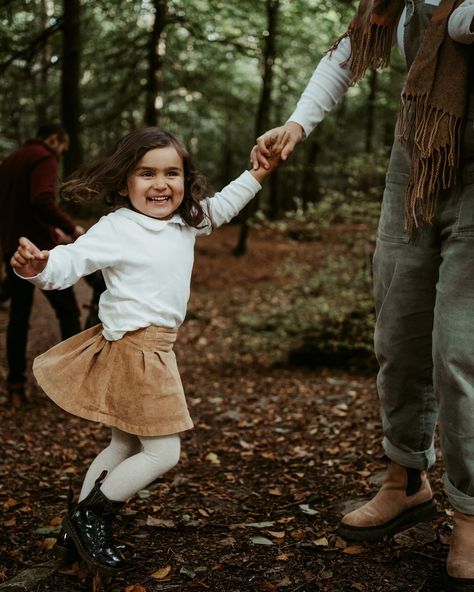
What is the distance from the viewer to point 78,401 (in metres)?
2.47

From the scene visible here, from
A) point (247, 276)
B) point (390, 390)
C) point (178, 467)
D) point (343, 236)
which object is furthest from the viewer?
point (247, 276)

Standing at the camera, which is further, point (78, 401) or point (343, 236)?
point (343, 236)

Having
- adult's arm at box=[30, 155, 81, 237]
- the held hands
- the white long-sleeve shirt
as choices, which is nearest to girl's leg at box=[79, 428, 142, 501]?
the held hands

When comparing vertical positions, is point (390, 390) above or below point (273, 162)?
below

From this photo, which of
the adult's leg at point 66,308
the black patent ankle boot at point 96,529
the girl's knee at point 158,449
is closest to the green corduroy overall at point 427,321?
the girl's knee at point 158,449

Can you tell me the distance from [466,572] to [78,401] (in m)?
1.50

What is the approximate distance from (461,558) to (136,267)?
154 cm

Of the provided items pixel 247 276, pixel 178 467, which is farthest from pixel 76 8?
pixel 178 467

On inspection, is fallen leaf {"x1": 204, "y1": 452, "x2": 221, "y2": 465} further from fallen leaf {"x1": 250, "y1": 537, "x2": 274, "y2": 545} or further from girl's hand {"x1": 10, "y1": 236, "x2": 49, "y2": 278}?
girl's hand {"x1": 10, "y1": 236, "x2": 49, "y2": 278}

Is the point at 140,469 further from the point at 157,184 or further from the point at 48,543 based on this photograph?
the point at 157,184

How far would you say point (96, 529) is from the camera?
8.08ft

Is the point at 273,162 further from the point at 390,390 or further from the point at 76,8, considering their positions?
the point at 76,8

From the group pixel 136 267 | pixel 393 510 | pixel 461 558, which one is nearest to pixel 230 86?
pixel 136 267

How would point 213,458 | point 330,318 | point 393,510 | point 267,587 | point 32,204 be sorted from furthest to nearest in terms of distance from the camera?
1. point 330,318
2. point 32,204
3. point 213,458
4. point 393,510
5. point 267,587
